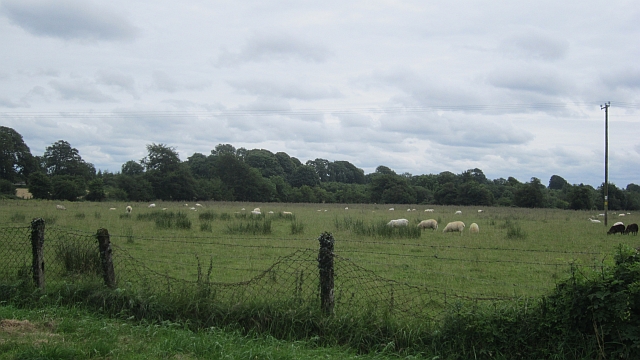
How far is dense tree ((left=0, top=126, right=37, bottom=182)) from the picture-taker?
68.7 m

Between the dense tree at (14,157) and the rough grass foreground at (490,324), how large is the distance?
76446 mm

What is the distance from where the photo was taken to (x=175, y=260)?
1165 cm

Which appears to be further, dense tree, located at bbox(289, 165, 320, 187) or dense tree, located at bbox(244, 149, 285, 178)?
dense tree, located at bbox(244, 149, 285, 178)

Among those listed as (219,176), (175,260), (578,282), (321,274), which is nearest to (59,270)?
(175,260)

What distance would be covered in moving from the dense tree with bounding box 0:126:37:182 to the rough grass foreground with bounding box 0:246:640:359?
251ft

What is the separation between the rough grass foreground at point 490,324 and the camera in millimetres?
4680

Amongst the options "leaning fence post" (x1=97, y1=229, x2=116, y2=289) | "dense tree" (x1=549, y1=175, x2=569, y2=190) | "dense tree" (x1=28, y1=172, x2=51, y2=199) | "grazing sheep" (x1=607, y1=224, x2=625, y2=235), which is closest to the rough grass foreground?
"leaning fence post" (x1=97, y1=229, x2=116, y2=289)

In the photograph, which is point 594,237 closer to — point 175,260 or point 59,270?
point 175,260

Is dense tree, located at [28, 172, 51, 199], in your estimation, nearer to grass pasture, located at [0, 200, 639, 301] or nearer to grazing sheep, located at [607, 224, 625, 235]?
grass pasture, located at [0, 200, 639, 301]

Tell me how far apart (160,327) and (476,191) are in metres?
78.2

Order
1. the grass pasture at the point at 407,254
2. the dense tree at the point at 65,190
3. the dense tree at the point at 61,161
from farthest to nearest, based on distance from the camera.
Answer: the dense tree at the point at 61,161 < the dense tree at the point at 65,190 < the grass pasture at the point at 407,254

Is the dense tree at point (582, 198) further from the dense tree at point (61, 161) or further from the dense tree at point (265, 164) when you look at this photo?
the dense tree at point (61, 161)

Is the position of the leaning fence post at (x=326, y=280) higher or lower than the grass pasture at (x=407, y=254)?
higher

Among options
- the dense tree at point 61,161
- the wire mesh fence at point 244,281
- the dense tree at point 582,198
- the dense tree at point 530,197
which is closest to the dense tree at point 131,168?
the dense tree at point 61,161
